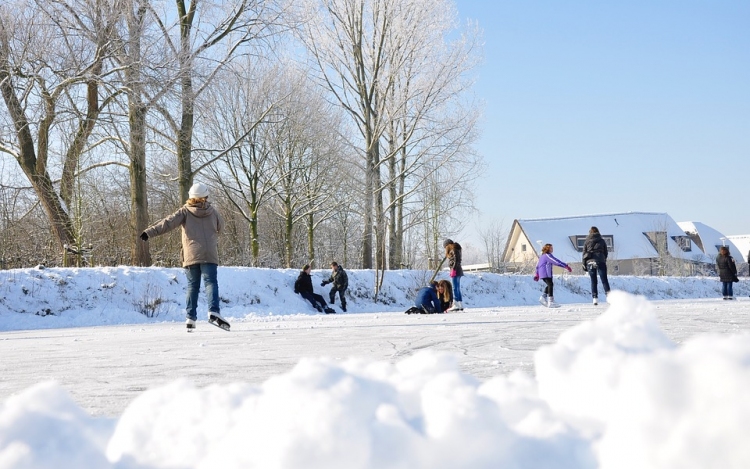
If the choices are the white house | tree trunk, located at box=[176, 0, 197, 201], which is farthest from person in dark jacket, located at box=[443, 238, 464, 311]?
the white house

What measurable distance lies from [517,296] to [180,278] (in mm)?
13477

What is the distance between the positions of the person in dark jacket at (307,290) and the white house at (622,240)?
1524 inches

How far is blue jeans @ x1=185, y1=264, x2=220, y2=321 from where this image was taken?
33.1 ft

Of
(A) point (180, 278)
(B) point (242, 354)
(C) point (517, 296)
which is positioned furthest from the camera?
(C) point (517, 296)

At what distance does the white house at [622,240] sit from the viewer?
2307 inches

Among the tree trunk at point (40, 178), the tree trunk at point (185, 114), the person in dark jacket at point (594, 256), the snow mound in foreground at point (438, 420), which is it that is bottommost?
the snow mound in foreground at point (438, 420)

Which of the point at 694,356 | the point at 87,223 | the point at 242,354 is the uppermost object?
the point at 87,223

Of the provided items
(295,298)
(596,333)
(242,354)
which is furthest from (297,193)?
(596,333)

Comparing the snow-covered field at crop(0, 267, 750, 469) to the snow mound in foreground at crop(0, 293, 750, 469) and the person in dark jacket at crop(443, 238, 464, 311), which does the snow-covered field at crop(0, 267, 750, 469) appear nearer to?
the snow mound in foreground at crop(0, 293, 750, 469)

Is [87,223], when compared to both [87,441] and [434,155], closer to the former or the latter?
[434,155]

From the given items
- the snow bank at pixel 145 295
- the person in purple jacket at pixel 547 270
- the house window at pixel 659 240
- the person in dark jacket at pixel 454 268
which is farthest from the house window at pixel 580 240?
the person in dark jacket at pixel 454 268

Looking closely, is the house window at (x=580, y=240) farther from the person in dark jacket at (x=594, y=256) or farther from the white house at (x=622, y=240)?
the person in dark jacket at (x=594, y=256)

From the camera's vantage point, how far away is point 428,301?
14695 mm

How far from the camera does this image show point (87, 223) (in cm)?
2547
